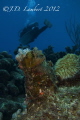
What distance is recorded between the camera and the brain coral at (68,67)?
291 cm

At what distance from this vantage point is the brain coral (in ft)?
9.54

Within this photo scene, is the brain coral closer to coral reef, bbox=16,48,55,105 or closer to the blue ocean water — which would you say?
coral reef, bbox=16,48,55,105

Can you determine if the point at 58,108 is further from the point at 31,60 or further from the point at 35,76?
the point at 31,60

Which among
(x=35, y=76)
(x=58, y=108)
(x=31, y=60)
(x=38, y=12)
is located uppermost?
(x=38, y=12)

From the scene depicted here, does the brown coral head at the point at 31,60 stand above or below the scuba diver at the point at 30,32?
below

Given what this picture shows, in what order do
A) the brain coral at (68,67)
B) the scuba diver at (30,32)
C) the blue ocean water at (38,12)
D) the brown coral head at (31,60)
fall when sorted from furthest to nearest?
the blue ocean water at (38,12) < the scuba diver at (30,32) < the brain coral at (68,67) < the brown coral head at (31,60)

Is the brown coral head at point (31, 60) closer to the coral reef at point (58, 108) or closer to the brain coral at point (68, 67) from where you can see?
the coral reef at point (58, 108)

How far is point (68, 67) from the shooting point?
300cm

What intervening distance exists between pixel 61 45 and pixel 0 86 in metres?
113

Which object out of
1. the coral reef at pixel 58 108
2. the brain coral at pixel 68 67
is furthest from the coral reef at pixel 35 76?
the brain coral at pixel 68 67

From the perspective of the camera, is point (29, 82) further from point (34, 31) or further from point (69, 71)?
point (34, 31)

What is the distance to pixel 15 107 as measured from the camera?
13.0 ft

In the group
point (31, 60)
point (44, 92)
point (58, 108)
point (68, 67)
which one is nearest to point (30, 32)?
point (68, 67)

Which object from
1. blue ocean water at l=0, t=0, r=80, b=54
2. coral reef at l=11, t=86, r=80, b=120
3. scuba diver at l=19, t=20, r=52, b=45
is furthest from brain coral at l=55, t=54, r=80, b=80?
blue ocean water at l=0, t=0, r=80, b=54
